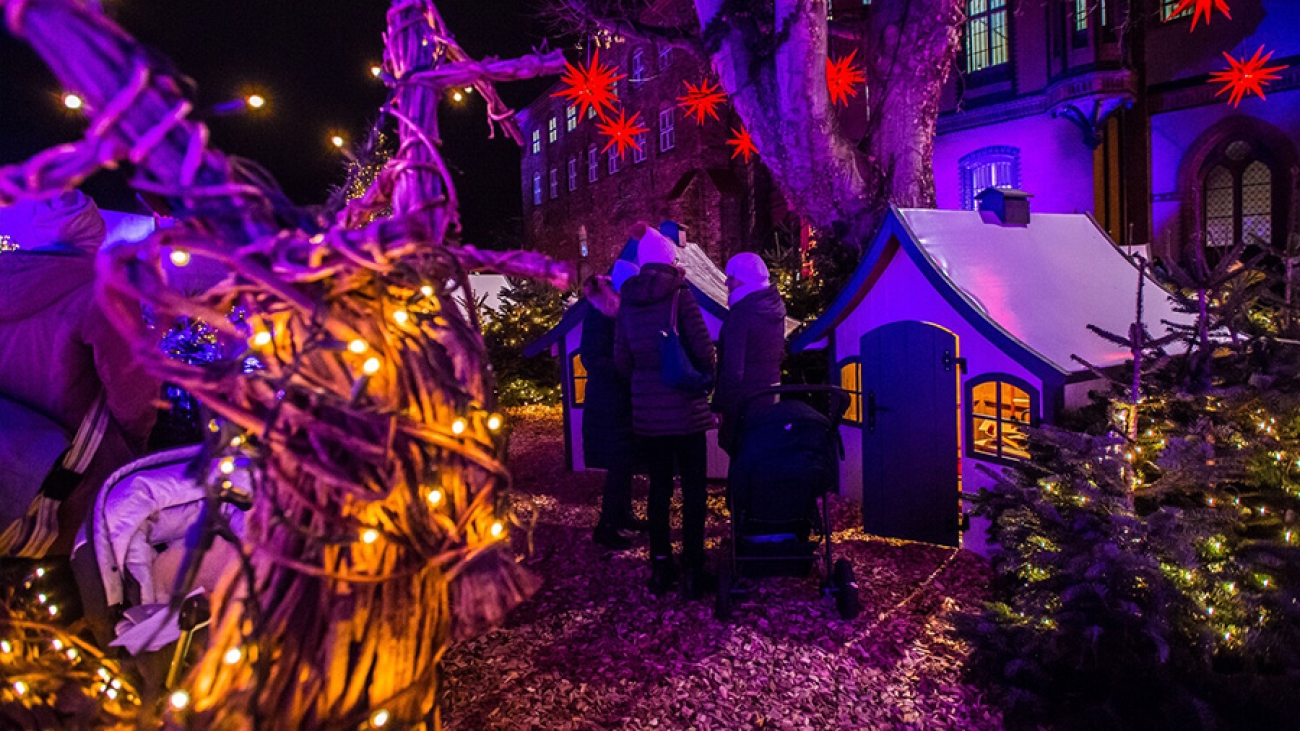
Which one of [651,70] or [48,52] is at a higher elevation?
[651,70]

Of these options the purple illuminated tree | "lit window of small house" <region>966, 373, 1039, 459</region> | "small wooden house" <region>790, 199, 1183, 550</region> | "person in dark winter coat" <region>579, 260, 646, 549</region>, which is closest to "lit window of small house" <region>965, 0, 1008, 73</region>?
the purple illuminated tree

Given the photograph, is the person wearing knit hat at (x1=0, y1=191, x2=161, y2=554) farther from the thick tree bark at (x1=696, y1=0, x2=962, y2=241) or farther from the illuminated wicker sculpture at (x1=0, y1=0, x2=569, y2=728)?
the thick tree bark at (x1=696, y1=0, x2=962, y2=241)

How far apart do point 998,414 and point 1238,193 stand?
49.9 feet

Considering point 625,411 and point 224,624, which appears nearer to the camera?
point 224,624

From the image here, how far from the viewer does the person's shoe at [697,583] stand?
15.9 feet

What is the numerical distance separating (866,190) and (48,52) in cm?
904

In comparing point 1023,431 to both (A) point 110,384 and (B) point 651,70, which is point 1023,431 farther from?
(B) point 651,70

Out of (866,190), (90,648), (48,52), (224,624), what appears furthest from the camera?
(866,190)

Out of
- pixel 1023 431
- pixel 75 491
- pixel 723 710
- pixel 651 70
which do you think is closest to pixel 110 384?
pixel 75 491

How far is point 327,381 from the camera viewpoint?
121cm

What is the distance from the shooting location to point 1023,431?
447cm

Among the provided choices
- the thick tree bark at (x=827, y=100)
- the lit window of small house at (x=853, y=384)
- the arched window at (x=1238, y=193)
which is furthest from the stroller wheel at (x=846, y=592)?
the arched window at (x=1238, y=193)

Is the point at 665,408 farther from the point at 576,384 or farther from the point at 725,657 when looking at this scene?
the point at 576,384

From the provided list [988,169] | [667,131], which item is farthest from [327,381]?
[667,131]
